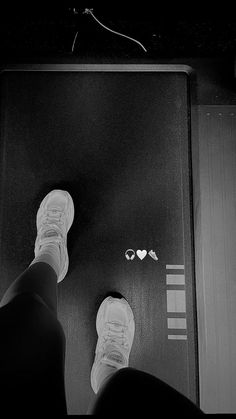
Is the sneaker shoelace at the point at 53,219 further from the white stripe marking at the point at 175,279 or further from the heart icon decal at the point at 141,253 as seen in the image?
the white stripe marking at the point at 175,279

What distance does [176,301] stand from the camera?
4.31ft

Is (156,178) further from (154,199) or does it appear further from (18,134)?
(18,134)

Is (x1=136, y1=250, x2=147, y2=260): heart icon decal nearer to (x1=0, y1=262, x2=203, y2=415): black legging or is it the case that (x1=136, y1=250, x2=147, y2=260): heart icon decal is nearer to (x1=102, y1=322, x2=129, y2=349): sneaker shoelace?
(x1=102, y1=322, x2=129, y2=349): sneaker shoelace

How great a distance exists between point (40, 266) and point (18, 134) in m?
0.56

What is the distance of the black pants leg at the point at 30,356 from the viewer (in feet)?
2.17

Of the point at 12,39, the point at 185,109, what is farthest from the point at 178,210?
the point at 12,39

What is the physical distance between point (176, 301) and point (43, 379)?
0.68m

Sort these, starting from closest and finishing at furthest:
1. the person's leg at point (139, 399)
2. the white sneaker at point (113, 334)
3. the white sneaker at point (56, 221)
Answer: the person's leg at point (139, 399) → the white sneaker at point (113, 334) → the white sneaker at point (56, 221)

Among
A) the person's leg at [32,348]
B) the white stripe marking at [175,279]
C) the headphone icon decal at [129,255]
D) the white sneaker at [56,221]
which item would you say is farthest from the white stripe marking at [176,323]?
the person's leg at [32,348]

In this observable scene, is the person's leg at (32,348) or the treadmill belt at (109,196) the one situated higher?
the treadmill belt at (109,196)

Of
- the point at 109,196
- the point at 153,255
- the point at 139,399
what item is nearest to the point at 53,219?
the point at 109,196

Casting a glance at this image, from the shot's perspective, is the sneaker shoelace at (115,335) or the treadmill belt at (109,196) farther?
the treadmill belt at (109,196)

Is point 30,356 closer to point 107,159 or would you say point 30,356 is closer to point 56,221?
point 56,221

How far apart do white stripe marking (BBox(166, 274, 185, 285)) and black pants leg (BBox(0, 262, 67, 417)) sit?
533 millimetres
